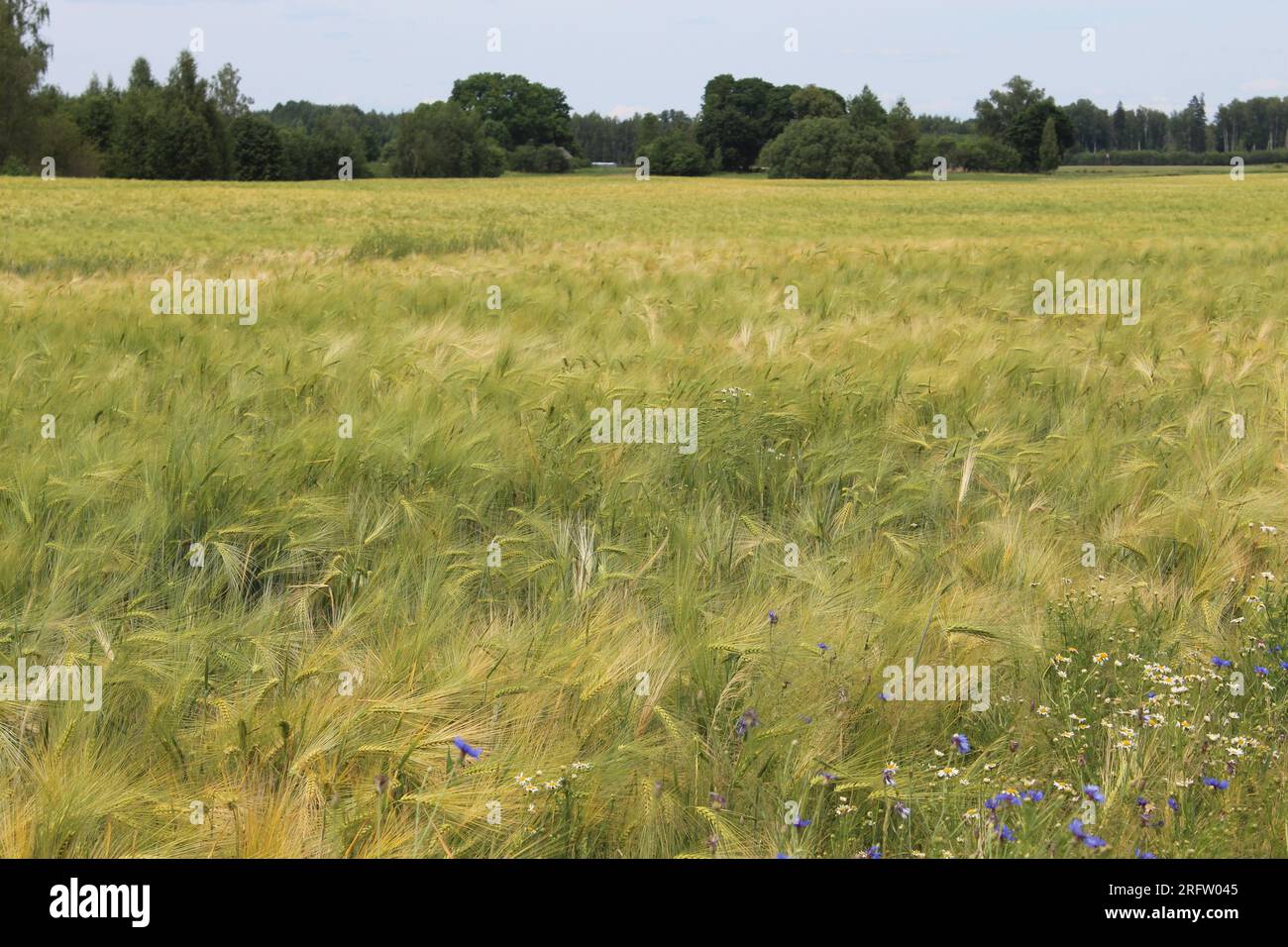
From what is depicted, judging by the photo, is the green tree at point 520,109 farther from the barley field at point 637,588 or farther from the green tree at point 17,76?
the barley field at point 637,588

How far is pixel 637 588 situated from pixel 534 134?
10907 centimetres

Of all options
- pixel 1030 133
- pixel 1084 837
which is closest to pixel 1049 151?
pixel 1030 133

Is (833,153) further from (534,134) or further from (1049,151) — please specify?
(534,134)

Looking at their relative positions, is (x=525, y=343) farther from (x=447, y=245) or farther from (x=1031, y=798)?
(x=447, y=245)

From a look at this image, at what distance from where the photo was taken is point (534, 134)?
106 metres

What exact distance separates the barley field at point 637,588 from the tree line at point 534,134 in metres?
49.4

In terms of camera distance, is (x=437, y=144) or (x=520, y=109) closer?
(x=437, y=144)

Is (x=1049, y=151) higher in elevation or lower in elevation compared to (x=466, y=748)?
higher

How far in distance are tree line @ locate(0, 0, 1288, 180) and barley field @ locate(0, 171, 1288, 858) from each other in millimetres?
49372

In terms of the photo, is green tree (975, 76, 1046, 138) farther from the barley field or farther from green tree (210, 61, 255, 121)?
the barley field

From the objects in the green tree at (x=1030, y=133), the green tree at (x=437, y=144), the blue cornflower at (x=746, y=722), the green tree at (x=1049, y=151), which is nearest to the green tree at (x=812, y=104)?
the green tree at (x=1030, y=133)

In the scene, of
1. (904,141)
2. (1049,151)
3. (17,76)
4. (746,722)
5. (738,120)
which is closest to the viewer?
(746,722)

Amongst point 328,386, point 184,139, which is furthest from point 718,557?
point 184,139

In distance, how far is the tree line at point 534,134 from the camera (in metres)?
66.4
